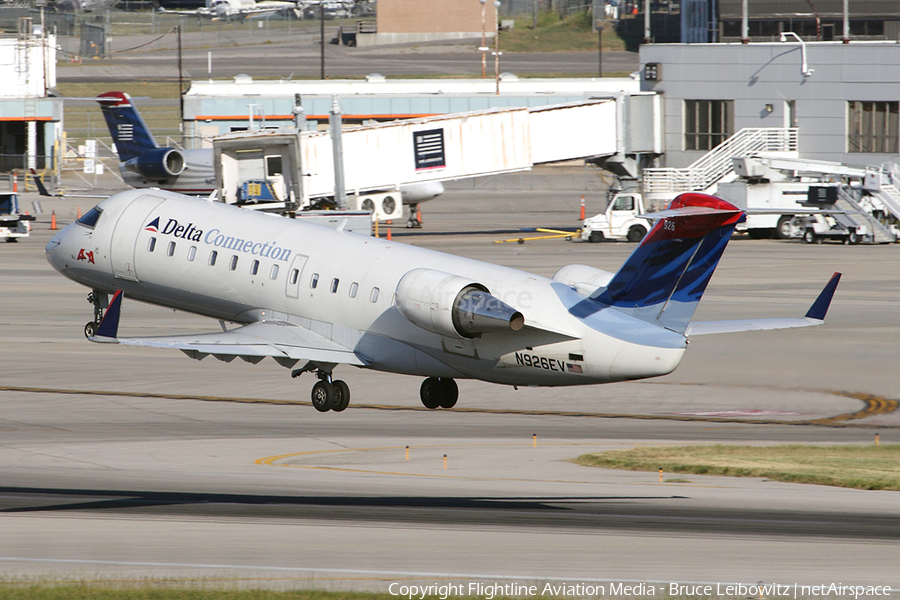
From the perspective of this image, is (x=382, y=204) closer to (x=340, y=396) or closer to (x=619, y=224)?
(x=619, y=224)

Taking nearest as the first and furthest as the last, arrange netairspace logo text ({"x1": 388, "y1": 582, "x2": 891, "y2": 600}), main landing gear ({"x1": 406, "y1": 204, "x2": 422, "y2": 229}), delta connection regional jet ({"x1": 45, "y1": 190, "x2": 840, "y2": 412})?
netairspace logo text ({"x1": 388, "y1": 582, "x2": 891, "y2": 600}), delta connection regional jet ({"x1": 45, "y1": 190, "x2": 840, "y2": 412}), main landing gear ({"x1": 406, "y1": 204, "x2": 422, "y2": 229})

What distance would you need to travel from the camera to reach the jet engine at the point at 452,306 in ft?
86.1

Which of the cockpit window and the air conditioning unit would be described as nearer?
the cockpit window

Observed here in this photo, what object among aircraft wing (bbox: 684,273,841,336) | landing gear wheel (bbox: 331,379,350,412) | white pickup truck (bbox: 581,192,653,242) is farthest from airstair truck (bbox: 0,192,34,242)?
aircraft wing (bbox: 684,273,841,336)

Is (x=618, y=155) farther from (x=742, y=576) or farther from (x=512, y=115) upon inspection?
(x=742, y=576)

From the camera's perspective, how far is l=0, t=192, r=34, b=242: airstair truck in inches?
2857

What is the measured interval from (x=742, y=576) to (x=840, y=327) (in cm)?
2690

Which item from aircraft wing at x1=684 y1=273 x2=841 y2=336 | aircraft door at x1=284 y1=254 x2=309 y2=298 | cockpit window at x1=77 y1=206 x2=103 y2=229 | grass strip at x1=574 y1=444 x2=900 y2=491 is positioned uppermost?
cockpit window at x1=77 y1=206 x2=103 y2=229

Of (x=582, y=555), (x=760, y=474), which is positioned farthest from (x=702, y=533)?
(x=760, y=474)

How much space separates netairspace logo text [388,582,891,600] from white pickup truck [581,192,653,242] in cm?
5132

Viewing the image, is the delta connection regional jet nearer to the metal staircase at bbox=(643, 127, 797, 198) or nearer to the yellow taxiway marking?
the yellow taxiway marking

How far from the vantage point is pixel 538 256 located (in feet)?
214

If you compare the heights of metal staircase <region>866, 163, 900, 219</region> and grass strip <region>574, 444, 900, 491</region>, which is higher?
metal staircase <region>866, 163, 900, 219</region>

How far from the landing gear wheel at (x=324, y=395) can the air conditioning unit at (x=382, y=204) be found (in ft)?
149
